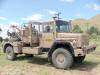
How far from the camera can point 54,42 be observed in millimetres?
12672

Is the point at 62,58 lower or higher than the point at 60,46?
lower

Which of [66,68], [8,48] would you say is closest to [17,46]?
[8,48]

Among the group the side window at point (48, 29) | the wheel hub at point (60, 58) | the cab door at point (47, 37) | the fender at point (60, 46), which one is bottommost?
the wheel hub at point (60, 58)

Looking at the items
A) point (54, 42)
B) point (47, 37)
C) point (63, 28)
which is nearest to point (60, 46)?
point (54, 42)

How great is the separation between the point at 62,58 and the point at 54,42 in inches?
34.6

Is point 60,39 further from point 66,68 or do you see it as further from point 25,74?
point 25,74

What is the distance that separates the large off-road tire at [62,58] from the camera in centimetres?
1215

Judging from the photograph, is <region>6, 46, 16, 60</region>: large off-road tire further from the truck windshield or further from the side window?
the truck windshield

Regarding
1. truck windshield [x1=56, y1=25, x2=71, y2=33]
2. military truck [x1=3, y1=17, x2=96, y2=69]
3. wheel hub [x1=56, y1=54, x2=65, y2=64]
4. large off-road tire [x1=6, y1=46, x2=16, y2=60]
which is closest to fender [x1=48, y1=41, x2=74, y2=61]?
military truck [x1=3, y1=17, x2=96, y2=69]

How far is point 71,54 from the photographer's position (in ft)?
40.3

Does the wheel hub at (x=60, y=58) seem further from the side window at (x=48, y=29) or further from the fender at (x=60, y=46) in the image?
the side window at (x=48, y=29)

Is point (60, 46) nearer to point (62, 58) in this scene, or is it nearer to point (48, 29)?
point (62, 58)

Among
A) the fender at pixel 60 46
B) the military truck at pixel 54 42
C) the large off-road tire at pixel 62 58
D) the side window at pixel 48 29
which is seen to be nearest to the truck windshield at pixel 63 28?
the military truck at pixel 54 42

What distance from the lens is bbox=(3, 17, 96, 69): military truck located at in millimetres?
12109
